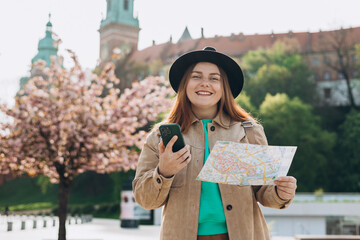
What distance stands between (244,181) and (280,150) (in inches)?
10.6

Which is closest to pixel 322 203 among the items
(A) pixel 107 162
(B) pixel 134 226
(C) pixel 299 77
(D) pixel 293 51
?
(B) pixel 134 226

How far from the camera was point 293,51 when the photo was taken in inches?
2146

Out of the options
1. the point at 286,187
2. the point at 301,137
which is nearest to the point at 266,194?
the point at 286,187

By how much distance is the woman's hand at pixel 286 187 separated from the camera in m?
2.87

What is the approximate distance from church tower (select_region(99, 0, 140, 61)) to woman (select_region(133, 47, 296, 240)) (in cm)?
8125

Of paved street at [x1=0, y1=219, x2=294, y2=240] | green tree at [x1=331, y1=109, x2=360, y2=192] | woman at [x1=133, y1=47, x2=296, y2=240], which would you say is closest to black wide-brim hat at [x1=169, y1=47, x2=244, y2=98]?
woman at [x1=133, y1=47, x2=296, y2=240]

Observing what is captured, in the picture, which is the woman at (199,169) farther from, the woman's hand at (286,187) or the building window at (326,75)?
the building window at (326,75)

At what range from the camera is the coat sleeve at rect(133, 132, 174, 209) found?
2.83 m

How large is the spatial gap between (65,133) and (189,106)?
8292 millimetres

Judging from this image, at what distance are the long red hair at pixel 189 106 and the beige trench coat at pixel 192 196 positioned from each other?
0.42 ft

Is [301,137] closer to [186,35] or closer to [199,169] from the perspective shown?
[199,169]

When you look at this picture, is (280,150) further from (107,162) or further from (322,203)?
(322,203)

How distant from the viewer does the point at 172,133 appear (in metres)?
2.71

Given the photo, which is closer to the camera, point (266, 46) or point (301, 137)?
point (301, 137)
